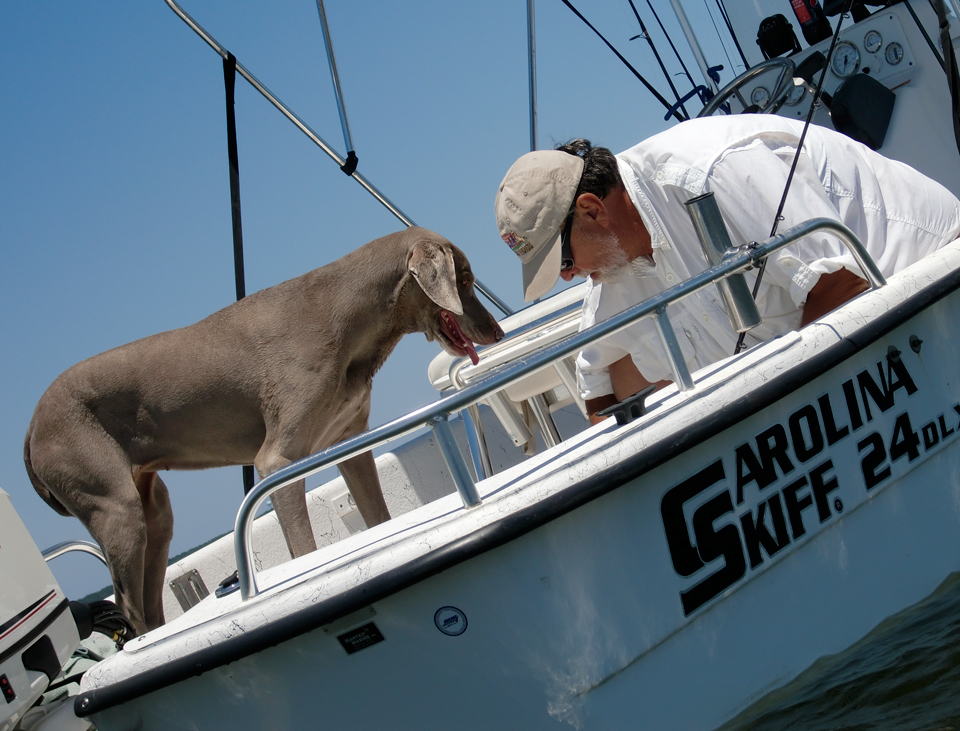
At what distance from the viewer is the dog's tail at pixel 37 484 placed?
351 centimetres

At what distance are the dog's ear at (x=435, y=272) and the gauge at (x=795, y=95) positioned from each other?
2517 mm

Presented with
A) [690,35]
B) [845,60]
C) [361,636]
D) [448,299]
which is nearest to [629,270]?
[448,299]

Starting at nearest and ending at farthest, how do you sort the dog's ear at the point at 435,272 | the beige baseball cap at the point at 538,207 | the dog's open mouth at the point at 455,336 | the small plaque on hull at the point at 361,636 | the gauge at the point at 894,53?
the small plaque on hull at the point at 361,636
the beige baseball cap at the point at 538,207
the dog's ear at the point at 435,272
the dog's open mouth at the point at 455,336
the gauge at the point at 894,53

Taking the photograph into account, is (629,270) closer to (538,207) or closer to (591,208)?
(591,208)

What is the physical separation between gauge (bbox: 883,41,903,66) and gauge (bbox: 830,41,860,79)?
149mm

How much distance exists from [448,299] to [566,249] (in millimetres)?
494

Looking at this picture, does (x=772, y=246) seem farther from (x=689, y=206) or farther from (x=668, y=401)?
(x=668, y=401)

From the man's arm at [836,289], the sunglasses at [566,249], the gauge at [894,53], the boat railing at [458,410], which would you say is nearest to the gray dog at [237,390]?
the sunglasses at [566,249]

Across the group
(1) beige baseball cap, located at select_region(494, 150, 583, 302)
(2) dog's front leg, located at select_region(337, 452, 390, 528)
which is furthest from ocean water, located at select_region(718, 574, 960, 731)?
(2) dog's front leg, located at select_region(337, 452, 390, 528)

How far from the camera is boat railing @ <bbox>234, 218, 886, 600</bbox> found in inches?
85.9

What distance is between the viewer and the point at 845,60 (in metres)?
4.80

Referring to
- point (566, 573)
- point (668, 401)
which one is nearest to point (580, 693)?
point (566, 573)

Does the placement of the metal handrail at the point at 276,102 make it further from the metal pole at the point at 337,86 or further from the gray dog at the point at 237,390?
the gray dog at the point at 237,390

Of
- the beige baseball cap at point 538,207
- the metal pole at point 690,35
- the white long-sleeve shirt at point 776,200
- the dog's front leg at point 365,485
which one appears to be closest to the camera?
the white long-sleeve shirt at point 776,200
